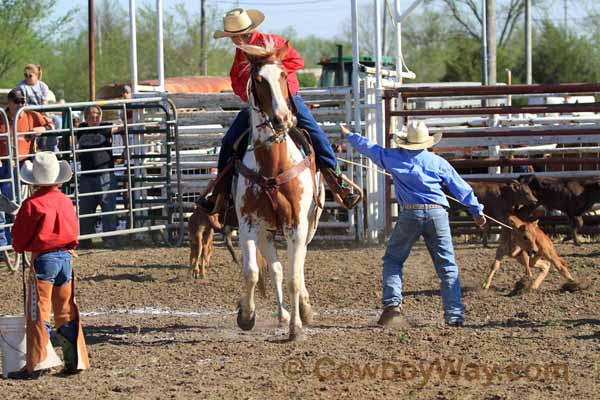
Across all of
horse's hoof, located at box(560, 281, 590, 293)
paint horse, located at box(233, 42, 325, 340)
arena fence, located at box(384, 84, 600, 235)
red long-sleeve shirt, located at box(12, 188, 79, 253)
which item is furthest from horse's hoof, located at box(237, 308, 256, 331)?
arena fence, located at box(384, 84, 600, 235)

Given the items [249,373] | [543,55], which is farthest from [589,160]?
[543,55]

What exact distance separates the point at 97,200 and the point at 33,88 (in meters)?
2.09

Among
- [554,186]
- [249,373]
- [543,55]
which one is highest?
[543,55]

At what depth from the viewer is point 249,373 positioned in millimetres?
6930

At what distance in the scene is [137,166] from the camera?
14805 mm

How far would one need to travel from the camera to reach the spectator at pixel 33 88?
15320mm

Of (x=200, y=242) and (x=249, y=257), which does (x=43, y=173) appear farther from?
(x=200, y=242)

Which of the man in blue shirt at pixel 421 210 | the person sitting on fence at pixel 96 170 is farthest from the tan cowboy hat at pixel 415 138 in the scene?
the person sitting on fence at pixel 96 170

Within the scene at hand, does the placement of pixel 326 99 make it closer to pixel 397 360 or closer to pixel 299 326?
pixel 299 326

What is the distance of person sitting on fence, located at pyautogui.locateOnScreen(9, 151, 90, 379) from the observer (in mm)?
7105

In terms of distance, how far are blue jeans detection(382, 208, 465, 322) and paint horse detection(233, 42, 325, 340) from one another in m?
0.80

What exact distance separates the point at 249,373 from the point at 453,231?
25.1 feet

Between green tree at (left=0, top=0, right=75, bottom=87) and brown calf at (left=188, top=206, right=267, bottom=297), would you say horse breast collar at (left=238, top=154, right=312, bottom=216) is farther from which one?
green tree at (left=0, top=0, right=75, bottom=87)

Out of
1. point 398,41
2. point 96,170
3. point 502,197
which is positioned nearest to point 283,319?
point 502,197
